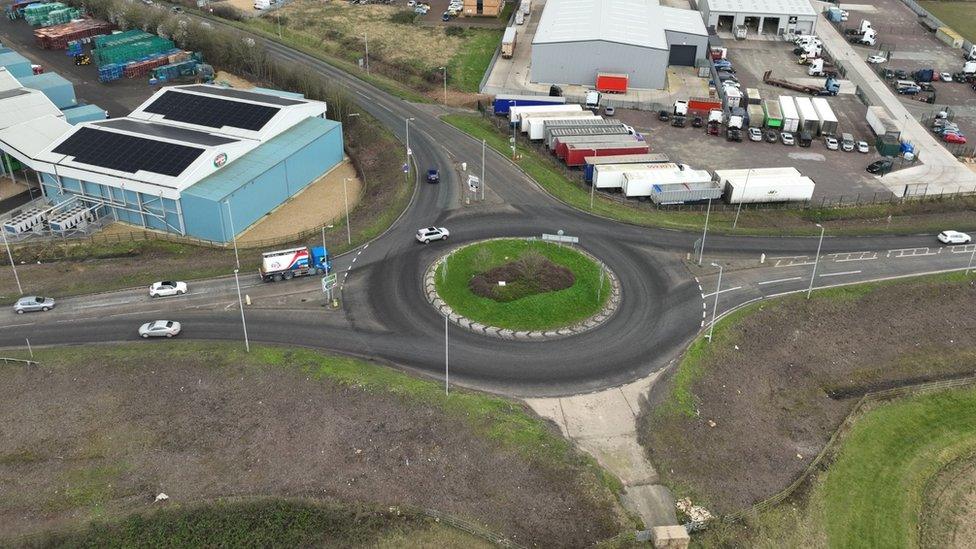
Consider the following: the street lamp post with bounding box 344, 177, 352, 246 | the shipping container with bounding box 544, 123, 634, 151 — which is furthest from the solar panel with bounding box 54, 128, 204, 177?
Answer: the shipping container with bounding box 544, 123, 634, 151

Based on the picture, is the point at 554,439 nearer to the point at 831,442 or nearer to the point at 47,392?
the point at 831,442

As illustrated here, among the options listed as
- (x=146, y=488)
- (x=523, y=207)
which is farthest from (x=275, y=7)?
(x=146, y=488)

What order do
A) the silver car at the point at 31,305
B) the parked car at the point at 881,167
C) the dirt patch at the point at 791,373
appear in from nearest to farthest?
the dirt patch at the point at 791,373 < the silver car at the point at 31,305 < the parked car at the point at 881,167

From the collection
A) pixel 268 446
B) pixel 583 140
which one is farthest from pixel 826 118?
pixel 268 446

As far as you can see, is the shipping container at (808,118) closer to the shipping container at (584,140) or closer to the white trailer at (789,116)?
the white trailer at (789,116)

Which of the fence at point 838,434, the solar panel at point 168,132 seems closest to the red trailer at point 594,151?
the solar panel at point 168,132

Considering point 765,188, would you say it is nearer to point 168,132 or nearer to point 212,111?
point 212,111

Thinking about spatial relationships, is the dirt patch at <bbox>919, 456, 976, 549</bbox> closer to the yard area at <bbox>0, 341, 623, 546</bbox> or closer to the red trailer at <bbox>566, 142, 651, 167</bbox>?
the yard area at <bbox>0, 341, 623, 546</bbox>
